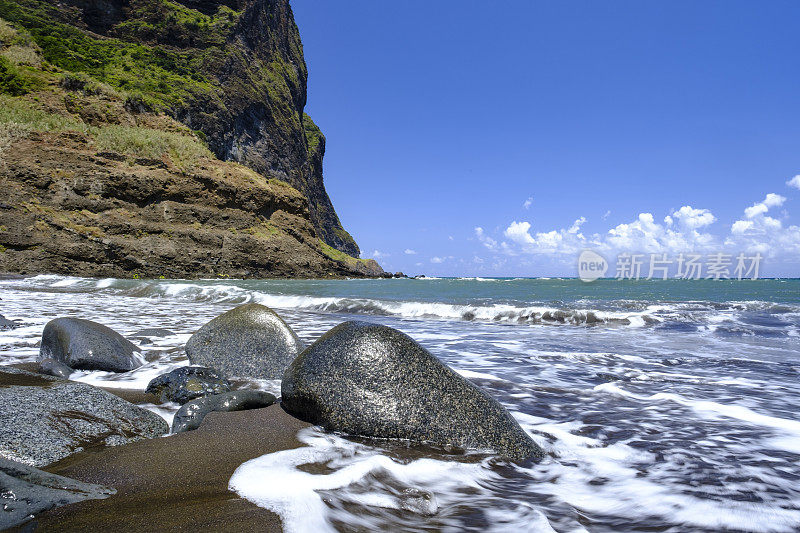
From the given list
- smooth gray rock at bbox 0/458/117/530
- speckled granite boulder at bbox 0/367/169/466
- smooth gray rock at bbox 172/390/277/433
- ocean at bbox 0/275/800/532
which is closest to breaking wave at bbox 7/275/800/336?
ocean at bbox 0/275/800/532

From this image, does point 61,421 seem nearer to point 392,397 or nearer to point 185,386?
point 185,386

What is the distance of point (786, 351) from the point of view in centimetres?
→ 648

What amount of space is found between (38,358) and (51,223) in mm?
27689

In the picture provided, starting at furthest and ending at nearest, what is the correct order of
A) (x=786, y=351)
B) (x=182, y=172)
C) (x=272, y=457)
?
(x=182, y=172) < (x=786, y=351) < (x=272, y=457)

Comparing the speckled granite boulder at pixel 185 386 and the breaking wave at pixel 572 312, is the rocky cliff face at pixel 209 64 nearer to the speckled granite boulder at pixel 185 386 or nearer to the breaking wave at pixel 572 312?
the breaking wave at pixel 572 312

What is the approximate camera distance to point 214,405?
9.68 ft

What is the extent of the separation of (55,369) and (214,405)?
221 centimetres

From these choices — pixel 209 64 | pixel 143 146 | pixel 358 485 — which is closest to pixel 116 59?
pixel 209 64

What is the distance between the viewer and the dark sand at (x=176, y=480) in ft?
4.70

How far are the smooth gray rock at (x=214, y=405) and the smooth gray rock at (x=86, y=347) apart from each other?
→ 2044 millimetres

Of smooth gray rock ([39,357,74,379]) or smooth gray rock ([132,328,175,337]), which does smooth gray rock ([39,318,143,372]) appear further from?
smooth gray rock ([132,328,175,337])

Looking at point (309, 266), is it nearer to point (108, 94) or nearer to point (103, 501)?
point (108, 94)

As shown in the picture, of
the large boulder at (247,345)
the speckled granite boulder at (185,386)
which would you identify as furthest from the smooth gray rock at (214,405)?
the large boulder at (247,345)

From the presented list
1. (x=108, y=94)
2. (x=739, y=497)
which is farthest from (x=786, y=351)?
(x=108, y=94)
